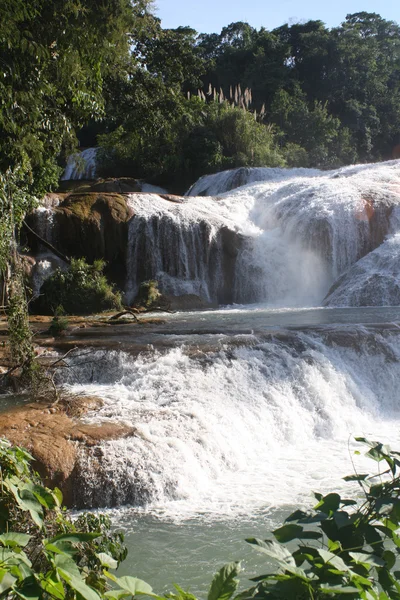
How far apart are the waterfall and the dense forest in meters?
3.11

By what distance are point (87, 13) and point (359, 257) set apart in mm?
12600

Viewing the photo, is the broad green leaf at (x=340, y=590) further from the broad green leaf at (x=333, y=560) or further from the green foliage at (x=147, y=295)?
the green foliage at (x=147, y=295)

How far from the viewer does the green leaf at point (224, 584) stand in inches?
52.7

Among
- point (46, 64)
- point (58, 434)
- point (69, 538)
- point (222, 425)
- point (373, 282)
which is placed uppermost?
point (46, 64)

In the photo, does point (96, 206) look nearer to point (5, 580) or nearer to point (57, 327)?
point (57, 327)

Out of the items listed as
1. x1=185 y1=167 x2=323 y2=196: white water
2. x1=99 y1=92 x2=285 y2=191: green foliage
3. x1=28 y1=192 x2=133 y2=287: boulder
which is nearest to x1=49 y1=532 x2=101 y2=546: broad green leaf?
x1=28 y1=192 x2=133 y2=287: boulder

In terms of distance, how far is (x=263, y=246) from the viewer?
58.9ft

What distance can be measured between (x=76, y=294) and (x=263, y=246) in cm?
625

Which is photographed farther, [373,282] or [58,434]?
[373,282]

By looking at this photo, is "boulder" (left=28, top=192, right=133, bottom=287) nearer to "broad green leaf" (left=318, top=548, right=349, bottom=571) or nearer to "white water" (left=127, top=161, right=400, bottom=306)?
"white water" (left=127, top=161, right=400, bottom=306)

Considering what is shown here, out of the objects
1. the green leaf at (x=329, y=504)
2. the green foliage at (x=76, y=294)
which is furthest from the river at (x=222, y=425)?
the green foliage at (x=76, y=294)

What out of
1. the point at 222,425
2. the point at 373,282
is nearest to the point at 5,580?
the point at 222,425

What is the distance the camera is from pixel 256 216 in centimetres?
1980

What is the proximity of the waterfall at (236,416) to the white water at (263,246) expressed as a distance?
7.38 meters
